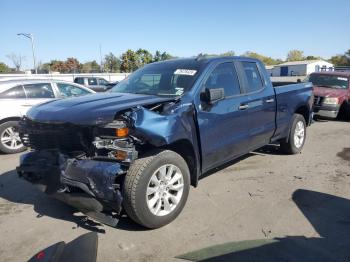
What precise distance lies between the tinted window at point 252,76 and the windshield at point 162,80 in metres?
1.05

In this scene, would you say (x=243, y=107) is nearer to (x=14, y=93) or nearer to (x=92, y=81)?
(x=14, y=93)

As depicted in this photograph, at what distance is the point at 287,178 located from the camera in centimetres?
551

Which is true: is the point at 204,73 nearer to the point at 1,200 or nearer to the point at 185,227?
the point at 185,227

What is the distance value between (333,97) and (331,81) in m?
1.35

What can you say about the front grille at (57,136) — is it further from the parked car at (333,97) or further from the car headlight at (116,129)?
the parked car at (333,97)

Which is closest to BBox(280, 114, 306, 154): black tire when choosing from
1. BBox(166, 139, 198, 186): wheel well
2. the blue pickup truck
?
the blue pickup truck

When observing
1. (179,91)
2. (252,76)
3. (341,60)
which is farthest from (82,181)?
(341,60)

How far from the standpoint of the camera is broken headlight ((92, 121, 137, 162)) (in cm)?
354

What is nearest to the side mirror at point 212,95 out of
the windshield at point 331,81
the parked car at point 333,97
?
the parked car at point 333,97

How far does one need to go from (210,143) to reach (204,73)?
929 mm

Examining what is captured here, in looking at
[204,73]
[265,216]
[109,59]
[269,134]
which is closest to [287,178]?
[269,134]

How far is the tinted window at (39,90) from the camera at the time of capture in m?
7.96

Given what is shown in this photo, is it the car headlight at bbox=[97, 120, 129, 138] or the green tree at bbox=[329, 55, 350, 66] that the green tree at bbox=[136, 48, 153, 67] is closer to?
the green tree at bbox=[329, 55, 350, 66]

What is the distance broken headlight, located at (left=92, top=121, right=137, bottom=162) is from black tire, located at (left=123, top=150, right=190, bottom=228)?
0.46ft
